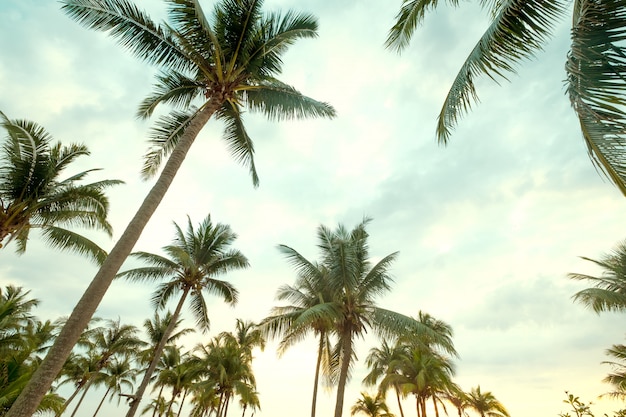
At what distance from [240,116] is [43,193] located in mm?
7554

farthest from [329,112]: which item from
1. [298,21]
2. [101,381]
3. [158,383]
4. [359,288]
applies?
[101,381]

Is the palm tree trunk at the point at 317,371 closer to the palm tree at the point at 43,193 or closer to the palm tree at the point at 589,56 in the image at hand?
the palm tree at the point at 43,193

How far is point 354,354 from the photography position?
1598 cm

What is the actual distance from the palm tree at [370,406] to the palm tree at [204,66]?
2849 centimetres

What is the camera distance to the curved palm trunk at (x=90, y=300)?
4.45 metres

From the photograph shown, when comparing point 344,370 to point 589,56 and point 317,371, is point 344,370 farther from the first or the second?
point 589,56

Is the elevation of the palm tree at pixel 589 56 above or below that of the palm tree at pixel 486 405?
below

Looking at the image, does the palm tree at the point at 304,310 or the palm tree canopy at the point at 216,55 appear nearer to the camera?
Answer: the palm tree canopy at the point at 216,55

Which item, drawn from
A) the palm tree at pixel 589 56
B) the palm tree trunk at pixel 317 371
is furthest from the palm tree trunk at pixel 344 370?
the palm tree at pixel 589 56

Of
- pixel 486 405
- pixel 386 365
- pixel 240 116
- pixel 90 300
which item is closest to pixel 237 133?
pixel 240 116

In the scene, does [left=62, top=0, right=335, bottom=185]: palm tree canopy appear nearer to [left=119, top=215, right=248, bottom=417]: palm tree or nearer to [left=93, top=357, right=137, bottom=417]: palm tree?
[left=119, top=215, right=248, bottom=417]: palm tree

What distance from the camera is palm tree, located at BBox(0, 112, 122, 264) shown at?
36.7 ft

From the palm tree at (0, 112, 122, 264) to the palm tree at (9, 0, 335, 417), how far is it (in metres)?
4.28

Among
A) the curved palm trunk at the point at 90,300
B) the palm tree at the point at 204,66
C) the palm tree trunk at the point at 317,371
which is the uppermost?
the palm tree at the point at 204,66
